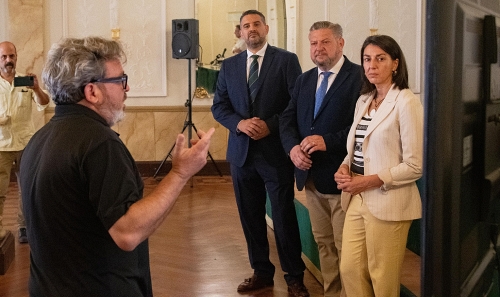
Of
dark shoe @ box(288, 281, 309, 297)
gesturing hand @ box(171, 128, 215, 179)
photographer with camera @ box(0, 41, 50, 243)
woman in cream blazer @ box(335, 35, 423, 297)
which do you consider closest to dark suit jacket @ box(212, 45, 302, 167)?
dark shoe @ box(288, 281, 309, 297)

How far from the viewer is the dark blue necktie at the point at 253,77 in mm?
3822

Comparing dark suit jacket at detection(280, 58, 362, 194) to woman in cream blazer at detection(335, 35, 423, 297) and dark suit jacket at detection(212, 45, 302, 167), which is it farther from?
woman in cream blazer at detection(335, 35, 423, 297)

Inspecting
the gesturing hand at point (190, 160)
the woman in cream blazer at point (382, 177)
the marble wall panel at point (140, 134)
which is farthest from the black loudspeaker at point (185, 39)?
the gesturing hand at point (190, 160)

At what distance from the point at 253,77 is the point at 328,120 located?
64 cm

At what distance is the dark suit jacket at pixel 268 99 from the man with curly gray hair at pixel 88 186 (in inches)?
75.4

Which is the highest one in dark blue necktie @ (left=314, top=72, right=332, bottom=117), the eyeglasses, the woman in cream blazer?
the eyeglasses

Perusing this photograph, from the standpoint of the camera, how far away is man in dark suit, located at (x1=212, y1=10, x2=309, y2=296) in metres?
3.77

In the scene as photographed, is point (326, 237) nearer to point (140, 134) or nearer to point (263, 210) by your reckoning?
point (263, 210)

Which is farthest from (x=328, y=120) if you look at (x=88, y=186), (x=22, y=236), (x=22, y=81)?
(x=22, y=236)

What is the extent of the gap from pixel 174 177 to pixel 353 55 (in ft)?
22.9

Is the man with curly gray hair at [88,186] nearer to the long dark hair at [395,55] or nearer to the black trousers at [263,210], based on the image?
the long dark hair at [395,55]

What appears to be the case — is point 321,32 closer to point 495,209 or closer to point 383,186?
point 383,186

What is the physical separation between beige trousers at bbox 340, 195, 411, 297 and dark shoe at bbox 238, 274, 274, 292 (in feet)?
3.61

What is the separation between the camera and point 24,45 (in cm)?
795
